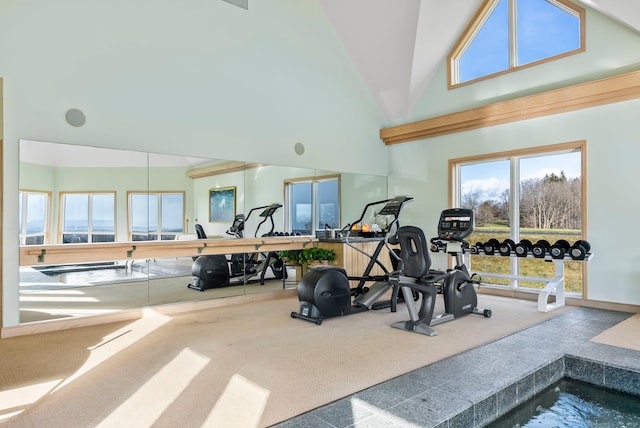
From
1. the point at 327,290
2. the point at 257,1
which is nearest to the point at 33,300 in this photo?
the point at 327,290

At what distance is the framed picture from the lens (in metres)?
5.96

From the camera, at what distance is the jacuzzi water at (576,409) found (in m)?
2.90

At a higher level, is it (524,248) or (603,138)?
(603,138)

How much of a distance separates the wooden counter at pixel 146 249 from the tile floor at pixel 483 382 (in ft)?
11.8

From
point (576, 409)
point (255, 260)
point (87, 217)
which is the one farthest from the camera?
point (255, 260)

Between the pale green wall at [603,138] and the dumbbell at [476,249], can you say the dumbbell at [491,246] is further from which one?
the pale green wall at [603,138]

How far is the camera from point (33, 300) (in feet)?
14.6

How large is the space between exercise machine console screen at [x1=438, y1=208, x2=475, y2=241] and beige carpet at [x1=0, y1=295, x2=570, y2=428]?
3.79ft

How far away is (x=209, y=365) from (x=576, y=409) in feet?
9.87

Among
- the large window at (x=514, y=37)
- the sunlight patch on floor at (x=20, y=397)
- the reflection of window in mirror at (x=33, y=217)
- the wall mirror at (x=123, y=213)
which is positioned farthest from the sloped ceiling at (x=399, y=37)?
the sunlight patch on floor at (x=20, y=397)

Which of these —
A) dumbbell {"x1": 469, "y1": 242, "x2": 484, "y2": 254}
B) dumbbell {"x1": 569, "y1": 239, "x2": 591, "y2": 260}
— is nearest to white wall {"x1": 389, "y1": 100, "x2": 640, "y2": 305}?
dumbbell {"x1": 569, "y1": 239, "x2": 591, "y2": 260}

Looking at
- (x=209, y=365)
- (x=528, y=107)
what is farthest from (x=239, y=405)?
(x=528, y=107)

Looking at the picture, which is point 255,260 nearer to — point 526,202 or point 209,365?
point 209,365

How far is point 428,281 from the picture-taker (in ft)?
14.8
